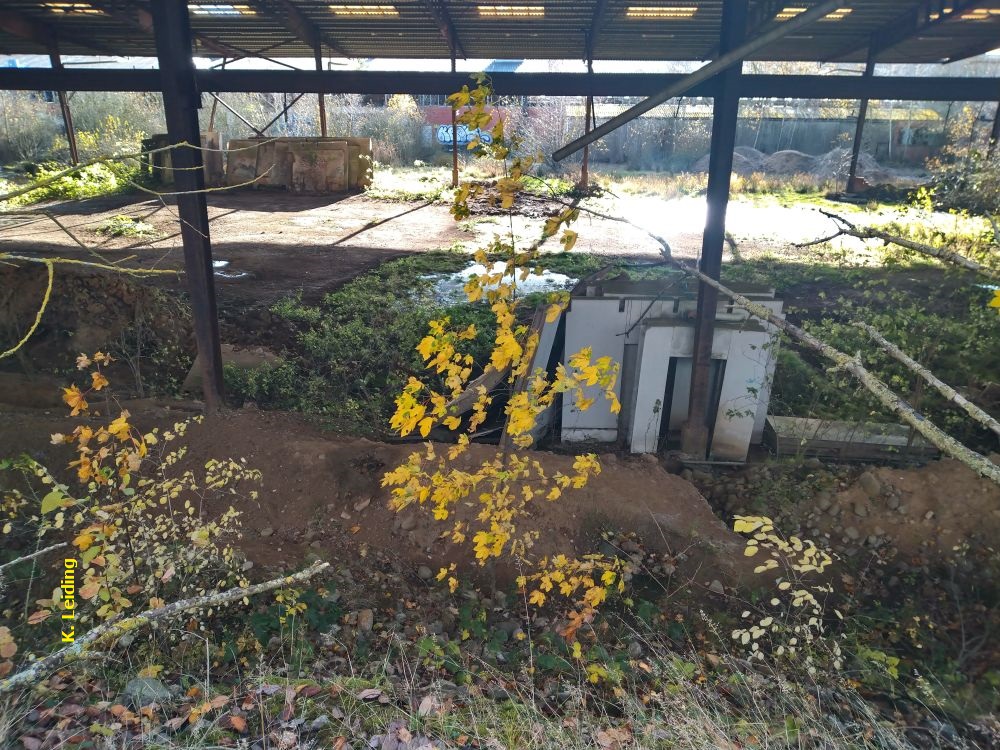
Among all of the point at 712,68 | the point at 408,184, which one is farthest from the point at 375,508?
the point at 408,184

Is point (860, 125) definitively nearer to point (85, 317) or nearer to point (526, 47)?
point (526, 47)

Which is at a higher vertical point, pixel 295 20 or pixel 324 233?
pixel 295 20

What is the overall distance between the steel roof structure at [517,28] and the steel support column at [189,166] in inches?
169

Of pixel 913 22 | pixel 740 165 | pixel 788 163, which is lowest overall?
pixel 740 165

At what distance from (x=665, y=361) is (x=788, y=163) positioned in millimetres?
25231

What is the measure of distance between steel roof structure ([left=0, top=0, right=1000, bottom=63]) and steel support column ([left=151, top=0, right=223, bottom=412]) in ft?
14.1

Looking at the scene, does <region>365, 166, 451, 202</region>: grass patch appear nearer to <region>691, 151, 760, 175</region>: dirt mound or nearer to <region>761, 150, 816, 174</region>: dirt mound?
<region>691, 151, 760, 175</region>: dirt mound

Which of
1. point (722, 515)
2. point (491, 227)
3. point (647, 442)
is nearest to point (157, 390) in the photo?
Answer: point (647, 442)

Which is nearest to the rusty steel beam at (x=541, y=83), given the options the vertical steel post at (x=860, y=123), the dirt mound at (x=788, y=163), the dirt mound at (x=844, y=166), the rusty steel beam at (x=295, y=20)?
the vertical steel post at (x=860, y=123)

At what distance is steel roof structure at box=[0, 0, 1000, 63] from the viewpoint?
28.0ft

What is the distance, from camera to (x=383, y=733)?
268 centimetres

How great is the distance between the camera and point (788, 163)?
27.0m

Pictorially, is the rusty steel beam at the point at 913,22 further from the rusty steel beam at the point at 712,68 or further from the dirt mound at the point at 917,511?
the dirt mound at the point at 917,511

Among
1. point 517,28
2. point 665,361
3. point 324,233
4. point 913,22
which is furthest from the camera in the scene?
point 324,233
